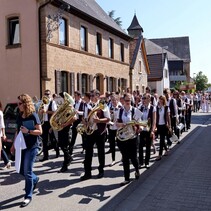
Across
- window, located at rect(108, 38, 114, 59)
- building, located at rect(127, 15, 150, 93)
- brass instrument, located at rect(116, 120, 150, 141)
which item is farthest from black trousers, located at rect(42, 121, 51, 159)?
building, located at rect(127, 15, 150, 93)

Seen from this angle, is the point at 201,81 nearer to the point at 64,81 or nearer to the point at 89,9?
the point at 89,9

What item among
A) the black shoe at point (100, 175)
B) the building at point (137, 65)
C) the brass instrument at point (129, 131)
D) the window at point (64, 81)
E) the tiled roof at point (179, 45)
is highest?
the tiled roof at point (179, 45)

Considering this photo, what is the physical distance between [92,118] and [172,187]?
86.2 inches

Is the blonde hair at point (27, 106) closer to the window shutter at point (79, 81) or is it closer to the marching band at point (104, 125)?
the marching band at point (104, 125)

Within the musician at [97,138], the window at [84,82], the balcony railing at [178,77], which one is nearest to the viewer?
the musician at [97,138]

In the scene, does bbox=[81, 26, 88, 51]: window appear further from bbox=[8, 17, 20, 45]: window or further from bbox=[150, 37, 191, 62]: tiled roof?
bbox=[150, 37, 191, 62]: tiled roof

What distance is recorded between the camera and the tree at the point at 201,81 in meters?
86.5

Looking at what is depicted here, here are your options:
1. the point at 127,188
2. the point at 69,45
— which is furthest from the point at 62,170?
Answer: the point at 69,45

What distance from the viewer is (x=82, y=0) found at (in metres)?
24.0

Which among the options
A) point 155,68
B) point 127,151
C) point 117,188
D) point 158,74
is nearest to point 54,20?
point 127,151

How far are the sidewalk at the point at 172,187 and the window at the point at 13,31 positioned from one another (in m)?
12.0

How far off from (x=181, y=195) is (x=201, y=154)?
13.2 ft

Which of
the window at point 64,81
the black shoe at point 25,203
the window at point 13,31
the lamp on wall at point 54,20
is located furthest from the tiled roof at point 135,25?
the black shoe at point 25,203

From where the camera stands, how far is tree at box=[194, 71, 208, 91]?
3406 inches
